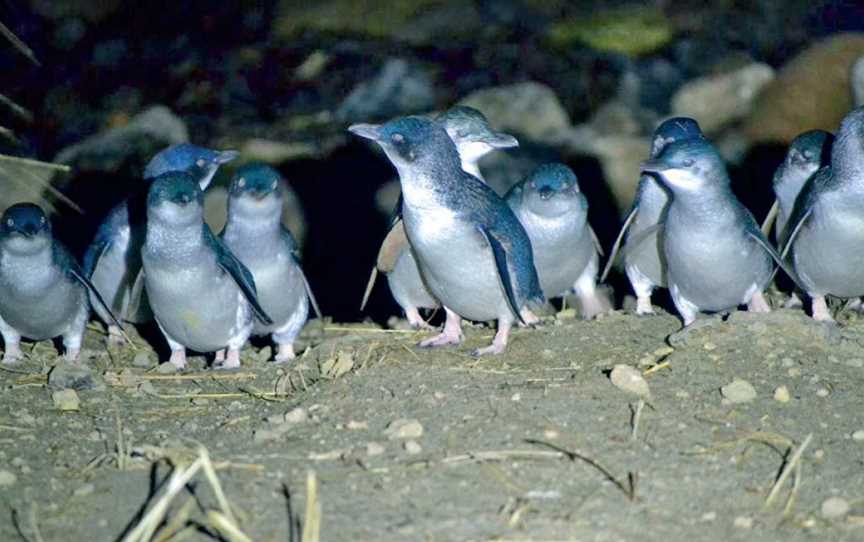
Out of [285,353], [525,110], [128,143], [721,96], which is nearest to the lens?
[285,353]

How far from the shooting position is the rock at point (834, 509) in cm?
500

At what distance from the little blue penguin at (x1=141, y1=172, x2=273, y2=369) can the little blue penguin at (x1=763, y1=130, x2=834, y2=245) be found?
10.6 feet

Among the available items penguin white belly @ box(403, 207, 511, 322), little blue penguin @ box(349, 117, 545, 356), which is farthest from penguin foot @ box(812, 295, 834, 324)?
Result: penguin white belly @ box(403, 207, 511, 322)

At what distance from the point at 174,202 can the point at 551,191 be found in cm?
209

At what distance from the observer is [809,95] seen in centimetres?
1407

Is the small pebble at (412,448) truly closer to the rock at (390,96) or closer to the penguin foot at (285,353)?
the penguin foot at (285,353)

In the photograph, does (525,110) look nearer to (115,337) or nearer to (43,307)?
(115,337)

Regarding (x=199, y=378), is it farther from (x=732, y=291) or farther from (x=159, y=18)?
(x=159, y=18)

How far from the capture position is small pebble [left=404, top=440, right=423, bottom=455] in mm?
5445

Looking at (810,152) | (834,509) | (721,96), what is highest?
(810,152)

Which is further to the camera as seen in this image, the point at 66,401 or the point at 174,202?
the point at 174,202

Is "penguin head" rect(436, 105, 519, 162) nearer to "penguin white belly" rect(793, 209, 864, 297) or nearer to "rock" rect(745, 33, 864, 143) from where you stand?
"penguin white belly" rect(793, 209, 864, 297)

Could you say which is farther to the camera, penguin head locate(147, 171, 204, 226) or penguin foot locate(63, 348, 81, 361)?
penguin foot locate(63, 348, 81, 361)

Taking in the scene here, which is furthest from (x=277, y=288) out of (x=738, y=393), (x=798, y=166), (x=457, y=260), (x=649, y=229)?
(x=798, y=166)
